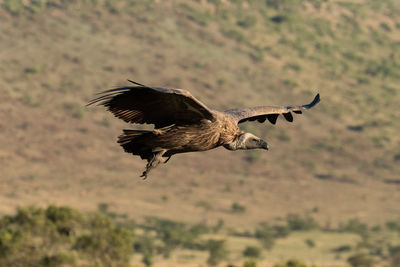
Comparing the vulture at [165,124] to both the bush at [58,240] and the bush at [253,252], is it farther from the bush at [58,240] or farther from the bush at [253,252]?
the bush at [253,252]

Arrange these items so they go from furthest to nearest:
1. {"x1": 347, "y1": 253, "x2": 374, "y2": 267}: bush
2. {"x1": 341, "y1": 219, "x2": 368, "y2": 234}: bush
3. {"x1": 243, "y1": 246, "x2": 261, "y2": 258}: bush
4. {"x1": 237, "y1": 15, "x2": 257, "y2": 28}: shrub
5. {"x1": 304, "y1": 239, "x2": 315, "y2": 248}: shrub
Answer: {"x1": 237, "y1": 15, "x2": 257, "y2": 28}: shrub → {"x1": 341, "y1": 219, "x2": 368, "y2": 234}: bush → {"x1": 304, "y1": 239, "x2": 315, "y2": 248}: shrub → {"x1": 243, "y1": 246, "x2": 261, "y2": 258}: bush → {"x1": 347, "y1": 253, "x2": 374, "y2": 267}: bush

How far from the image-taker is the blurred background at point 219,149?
104m

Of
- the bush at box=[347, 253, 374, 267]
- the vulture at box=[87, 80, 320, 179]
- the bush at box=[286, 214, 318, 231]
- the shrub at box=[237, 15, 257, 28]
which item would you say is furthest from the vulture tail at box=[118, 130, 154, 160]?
the shrub at box=[237, 15, 257, 28]

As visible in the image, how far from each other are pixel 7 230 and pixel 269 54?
338 feet

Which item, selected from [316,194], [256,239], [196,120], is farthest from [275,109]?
[316,194]

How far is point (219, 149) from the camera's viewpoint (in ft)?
405

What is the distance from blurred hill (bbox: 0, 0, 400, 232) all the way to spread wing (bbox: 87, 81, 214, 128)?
90255 millimetres

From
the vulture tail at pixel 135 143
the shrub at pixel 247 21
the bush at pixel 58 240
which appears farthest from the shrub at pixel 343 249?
the vulture tail at pixel 135 143

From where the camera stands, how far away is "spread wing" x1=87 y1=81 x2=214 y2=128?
1121cm

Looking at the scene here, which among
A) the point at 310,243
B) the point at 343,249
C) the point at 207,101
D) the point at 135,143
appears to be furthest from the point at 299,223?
the point at 135,143

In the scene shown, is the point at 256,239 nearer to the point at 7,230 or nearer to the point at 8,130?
the point at 8,130

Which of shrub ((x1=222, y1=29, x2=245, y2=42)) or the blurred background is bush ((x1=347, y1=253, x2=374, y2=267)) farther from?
shrub ((x1=222, y1=29, x2=245, y2=42))

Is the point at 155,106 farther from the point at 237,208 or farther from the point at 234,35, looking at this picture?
the point at 234,35

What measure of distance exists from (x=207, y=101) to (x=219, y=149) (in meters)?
7.40
